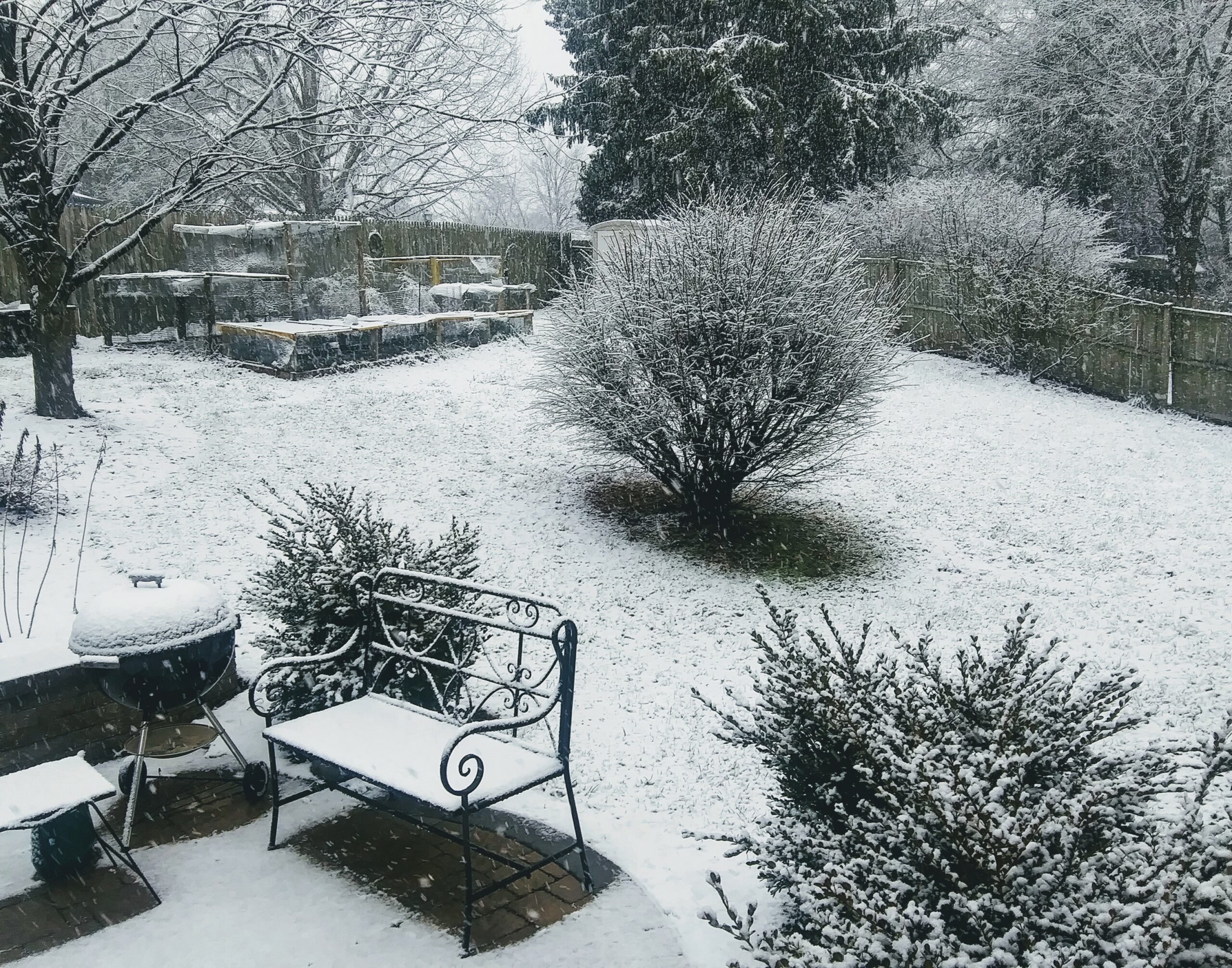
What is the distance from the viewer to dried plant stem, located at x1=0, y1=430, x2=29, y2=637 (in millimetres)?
5602

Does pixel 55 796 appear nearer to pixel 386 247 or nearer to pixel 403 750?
pixel 403 750

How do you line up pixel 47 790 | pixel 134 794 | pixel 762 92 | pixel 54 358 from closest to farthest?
pixel 47 790 → pixel 134 794 → pixel 54 358 → pixel 762 92

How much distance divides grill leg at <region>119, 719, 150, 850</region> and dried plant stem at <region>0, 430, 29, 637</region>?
193 centimetres

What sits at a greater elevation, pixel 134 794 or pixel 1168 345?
pixel 1168 345

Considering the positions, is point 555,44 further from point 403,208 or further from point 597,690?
point 597,690

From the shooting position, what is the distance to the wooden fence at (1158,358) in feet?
42.9

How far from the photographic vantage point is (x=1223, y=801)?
3.96 metres

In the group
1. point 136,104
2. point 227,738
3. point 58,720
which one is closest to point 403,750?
point 227,738

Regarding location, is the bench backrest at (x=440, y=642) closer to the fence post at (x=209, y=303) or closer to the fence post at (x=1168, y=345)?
the fence post at (x=209, y=303)

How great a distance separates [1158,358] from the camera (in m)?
13.9

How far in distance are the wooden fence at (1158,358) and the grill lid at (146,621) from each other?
11.6 metres

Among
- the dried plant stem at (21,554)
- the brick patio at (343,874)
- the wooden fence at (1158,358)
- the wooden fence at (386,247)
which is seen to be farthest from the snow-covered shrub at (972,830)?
the wooden fence at (1158,358)

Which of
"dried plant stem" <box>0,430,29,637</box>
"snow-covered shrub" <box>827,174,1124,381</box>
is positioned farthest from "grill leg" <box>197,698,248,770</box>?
"snow-covered shrub" <box>827,174,1124,381</box>

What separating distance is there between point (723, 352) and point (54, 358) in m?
6.99
